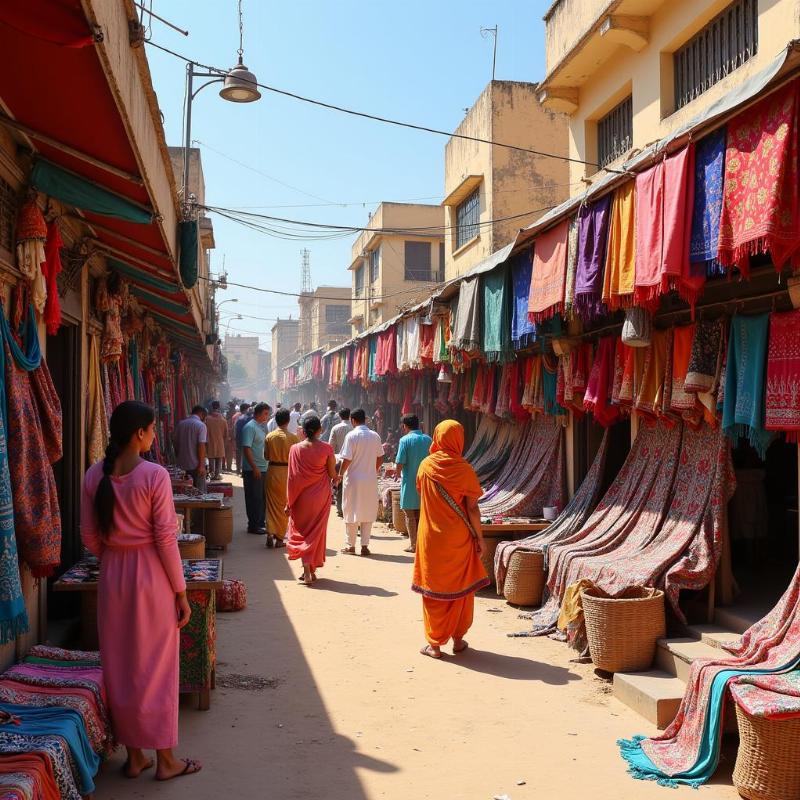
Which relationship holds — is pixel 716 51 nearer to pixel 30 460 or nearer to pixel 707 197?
pixel 707 197

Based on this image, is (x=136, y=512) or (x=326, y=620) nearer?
(x=136, y=512)

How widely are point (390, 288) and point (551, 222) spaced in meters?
19.6

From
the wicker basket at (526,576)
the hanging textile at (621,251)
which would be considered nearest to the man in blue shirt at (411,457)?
the wicker basket at (526,576)

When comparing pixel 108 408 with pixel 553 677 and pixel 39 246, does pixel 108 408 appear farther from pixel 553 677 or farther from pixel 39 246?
pixel 553 677

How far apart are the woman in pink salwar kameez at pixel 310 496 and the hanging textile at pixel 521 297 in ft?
7.55

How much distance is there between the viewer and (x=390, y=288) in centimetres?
2617

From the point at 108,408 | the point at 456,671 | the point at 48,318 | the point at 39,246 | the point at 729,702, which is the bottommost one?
the point at 456,671

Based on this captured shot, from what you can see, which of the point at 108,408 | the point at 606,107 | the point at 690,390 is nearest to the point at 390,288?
the point at 606,107

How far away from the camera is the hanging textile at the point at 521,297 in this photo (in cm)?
776

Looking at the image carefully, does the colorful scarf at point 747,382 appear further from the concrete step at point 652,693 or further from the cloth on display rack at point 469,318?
the cloth on display rack at point 469,318

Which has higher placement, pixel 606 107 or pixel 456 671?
pixel 606 107

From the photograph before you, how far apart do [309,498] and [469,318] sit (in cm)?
273

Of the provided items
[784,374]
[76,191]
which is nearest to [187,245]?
[76,191]

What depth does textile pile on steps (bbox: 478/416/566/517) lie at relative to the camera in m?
8.80
